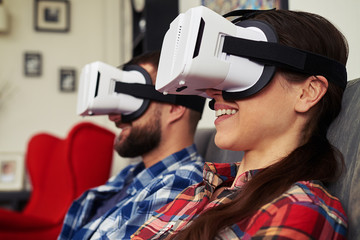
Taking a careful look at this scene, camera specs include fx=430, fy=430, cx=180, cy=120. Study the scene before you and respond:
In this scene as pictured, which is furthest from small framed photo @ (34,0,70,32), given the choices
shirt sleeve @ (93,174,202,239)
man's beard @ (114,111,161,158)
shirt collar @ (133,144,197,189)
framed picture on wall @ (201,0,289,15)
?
shirt sleeve @ (93,174,202,239)

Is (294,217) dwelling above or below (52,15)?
below

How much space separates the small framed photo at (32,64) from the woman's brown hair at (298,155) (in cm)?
320

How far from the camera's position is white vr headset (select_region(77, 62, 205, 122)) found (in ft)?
4.69

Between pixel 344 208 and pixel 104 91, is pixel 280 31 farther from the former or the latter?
pixel 104 91

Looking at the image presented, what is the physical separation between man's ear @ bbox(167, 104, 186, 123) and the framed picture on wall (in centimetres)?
44

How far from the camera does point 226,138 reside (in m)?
0.87

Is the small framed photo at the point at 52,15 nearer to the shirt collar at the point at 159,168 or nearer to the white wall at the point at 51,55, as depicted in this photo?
the white wall at the point at 51,55

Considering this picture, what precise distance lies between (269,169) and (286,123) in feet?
0.35

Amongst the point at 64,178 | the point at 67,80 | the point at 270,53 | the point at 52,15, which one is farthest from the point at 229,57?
the point at 52,15

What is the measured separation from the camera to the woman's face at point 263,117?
0.81 metres

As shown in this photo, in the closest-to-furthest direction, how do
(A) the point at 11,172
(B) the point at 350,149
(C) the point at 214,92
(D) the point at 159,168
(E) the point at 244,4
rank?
(B) the point at 350,149 → (C) the point at 214,92 → (D) the point at 159,168 → (E) the point at 244,4 → (A) the point at 11,172

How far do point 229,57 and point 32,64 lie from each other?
3.26 meters

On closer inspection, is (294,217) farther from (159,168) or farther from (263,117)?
(159,168)

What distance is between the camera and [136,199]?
1264mm
